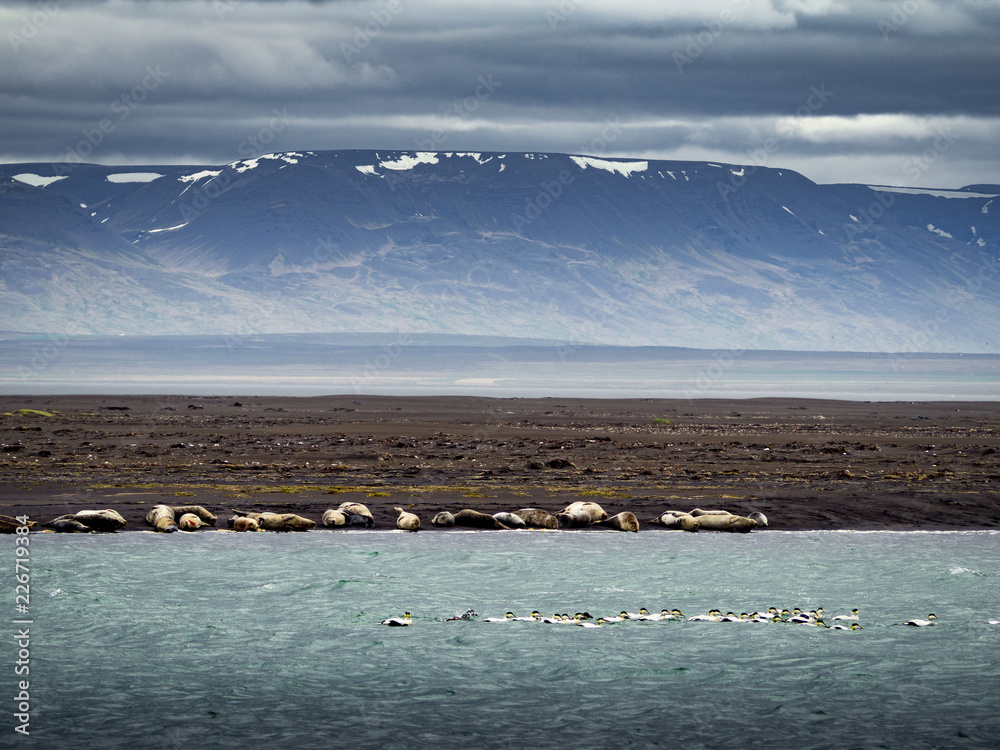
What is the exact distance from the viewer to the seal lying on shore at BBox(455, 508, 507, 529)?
88.5 ft

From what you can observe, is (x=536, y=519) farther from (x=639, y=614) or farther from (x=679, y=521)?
(x=639, y=614)

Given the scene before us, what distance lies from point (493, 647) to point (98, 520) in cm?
1223

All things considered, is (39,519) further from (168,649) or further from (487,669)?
(487,669)

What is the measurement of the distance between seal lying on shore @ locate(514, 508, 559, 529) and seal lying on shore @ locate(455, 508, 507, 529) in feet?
1.93

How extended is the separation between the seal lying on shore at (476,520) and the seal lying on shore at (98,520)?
277 inches

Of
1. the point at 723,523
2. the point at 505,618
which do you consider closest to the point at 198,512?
the point at 505,618

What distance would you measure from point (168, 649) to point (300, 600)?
3292 millimetres

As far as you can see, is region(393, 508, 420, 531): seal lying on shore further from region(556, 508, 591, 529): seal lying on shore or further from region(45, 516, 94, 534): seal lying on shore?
region(45, 516, 94, 534): seal lying on shore

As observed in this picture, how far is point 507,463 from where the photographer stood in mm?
38531

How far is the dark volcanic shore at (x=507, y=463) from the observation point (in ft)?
96.7

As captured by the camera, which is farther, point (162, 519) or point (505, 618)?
point (162, 519)

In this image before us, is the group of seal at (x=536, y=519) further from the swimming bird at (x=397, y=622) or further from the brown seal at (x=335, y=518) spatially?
the swimming bird at (x=397, y=622)

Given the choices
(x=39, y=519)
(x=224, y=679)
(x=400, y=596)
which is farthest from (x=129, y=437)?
(x=224, y=679)

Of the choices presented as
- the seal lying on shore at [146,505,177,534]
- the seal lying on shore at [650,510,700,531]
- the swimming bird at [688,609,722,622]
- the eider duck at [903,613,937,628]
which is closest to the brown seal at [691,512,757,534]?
the seal lying on shore at [650,510,700,531]
